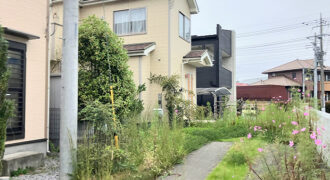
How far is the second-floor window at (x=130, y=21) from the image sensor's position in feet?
41.0

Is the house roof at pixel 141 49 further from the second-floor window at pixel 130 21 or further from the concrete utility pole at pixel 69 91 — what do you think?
the concrete utility pole at pixel 69 91

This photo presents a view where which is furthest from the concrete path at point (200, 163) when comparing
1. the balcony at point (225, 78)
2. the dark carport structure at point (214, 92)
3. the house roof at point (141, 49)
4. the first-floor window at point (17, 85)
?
the balcony at point (225, 78)

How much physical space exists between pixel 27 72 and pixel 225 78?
16.9m

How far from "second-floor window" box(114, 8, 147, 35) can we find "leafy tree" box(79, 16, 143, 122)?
15.7 feet

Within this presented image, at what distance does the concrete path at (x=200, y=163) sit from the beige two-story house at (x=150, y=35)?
5268 millimetres

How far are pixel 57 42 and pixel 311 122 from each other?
379 inches

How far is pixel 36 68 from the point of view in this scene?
20.5 ft

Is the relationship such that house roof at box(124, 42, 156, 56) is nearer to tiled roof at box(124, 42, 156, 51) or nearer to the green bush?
tiled roof at box(124, 42, 156, 51)

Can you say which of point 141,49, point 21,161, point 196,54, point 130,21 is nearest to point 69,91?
point 21,161

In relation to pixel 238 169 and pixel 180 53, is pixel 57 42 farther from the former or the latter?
pixel 238 169

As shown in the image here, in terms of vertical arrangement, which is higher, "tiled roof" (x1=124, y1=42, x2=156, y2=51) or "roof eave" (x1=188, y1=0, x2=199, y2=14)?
"roof eave" (x1=188, y1=0, x2=199, y2=14)

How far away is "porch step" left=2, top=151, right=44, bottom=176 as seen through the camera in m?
4.86

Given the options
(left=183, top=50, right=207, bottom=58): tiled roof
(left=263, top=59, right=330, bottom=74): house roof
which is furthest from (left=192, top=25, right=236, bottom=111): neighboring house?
(left=263, top=59, right=330, bottom=74): house roof

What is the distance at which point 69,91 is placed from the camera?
12.8 feet
